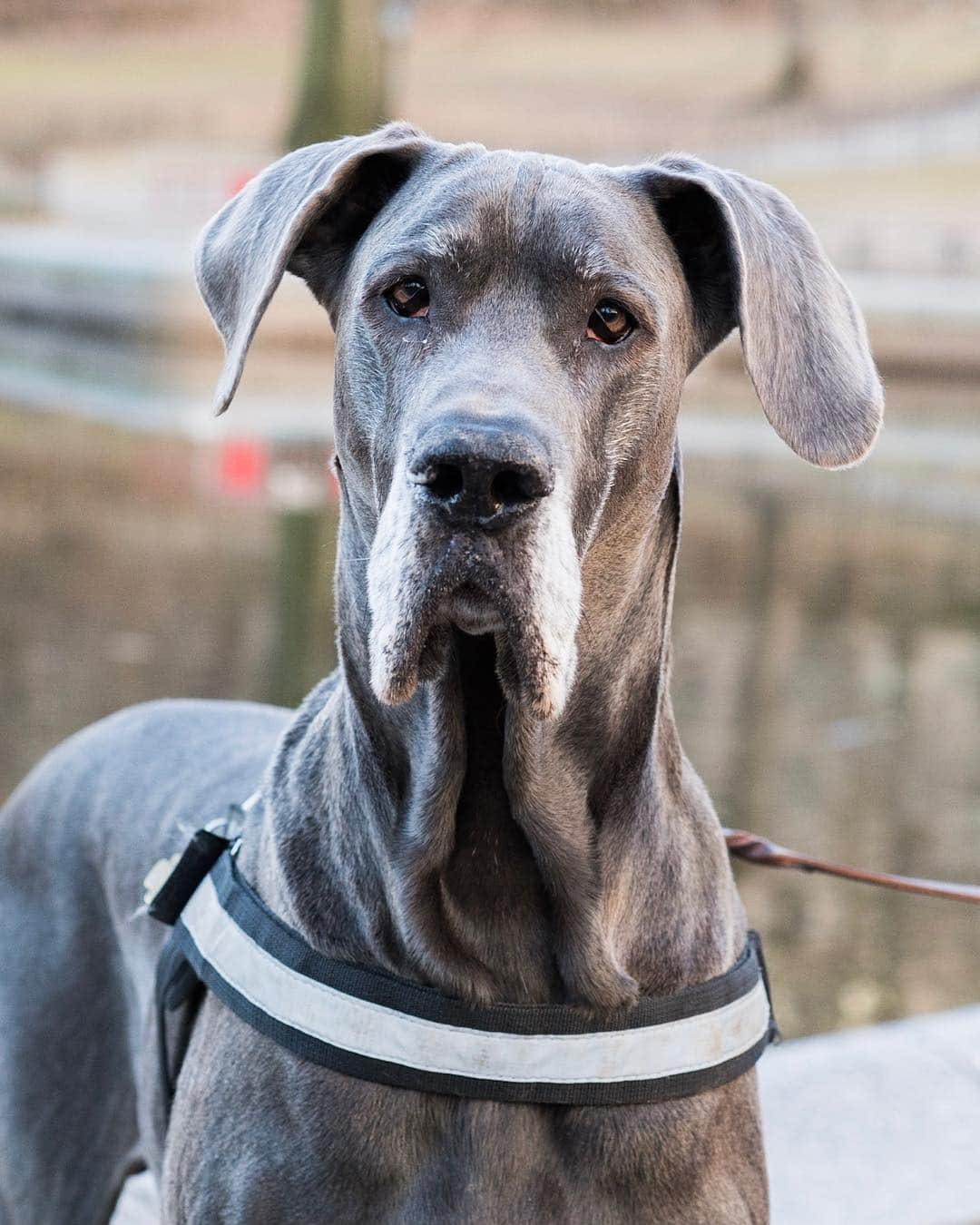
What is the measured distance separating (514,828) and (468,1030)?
0.28 m

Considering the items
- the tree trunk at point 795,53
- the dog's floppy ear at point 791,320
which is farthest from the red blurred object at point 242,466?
the tree trunk at point 795,53

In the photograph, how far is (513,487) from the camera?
2.23m

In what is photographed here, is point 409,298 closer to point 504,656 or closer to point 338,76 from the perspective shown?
point 504,656

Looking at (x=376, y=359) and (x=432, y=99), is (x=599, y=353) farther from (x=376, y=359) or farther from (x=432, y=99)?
(x=432, y=99)

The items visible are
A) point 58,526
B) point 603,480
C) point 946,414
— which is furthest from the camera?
point 946,414

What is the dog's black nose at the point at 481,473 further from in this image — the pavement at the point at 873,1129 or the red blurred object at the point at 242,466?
the red blurred object at the point at 242,466

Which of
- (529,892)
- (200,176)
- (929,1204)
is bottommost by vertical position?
(200,176)

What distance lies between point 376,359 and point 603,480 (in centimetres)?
33

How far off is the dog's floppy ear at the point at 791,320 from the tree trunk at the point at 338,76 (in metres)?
19.3

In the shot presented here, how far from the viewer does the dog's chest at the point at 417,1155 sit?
241 cm

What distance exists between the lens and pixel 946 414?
16.2 m

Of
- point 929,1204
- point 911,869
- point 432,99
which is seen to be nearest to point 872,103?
point 432,99

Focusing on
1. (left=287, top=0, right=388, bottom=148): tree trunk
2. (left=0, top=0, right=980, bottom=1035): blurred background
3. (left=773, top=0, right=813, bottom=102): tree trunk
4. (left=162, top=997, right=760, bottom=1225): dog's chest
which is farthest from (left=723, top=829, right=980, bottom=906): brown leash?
(left=773, top=0, right=813, bottom=102): tree trunk

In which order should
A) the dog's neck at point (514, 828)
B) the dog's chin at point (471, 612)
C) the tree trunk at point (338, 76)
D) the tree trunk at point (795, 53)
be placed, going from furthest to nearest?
the tree trunk at point (795, 53) < the tree trunk at point (338, 76) < the dog's neck at point (514, 828) < the dog's chin at point (471, 612)
